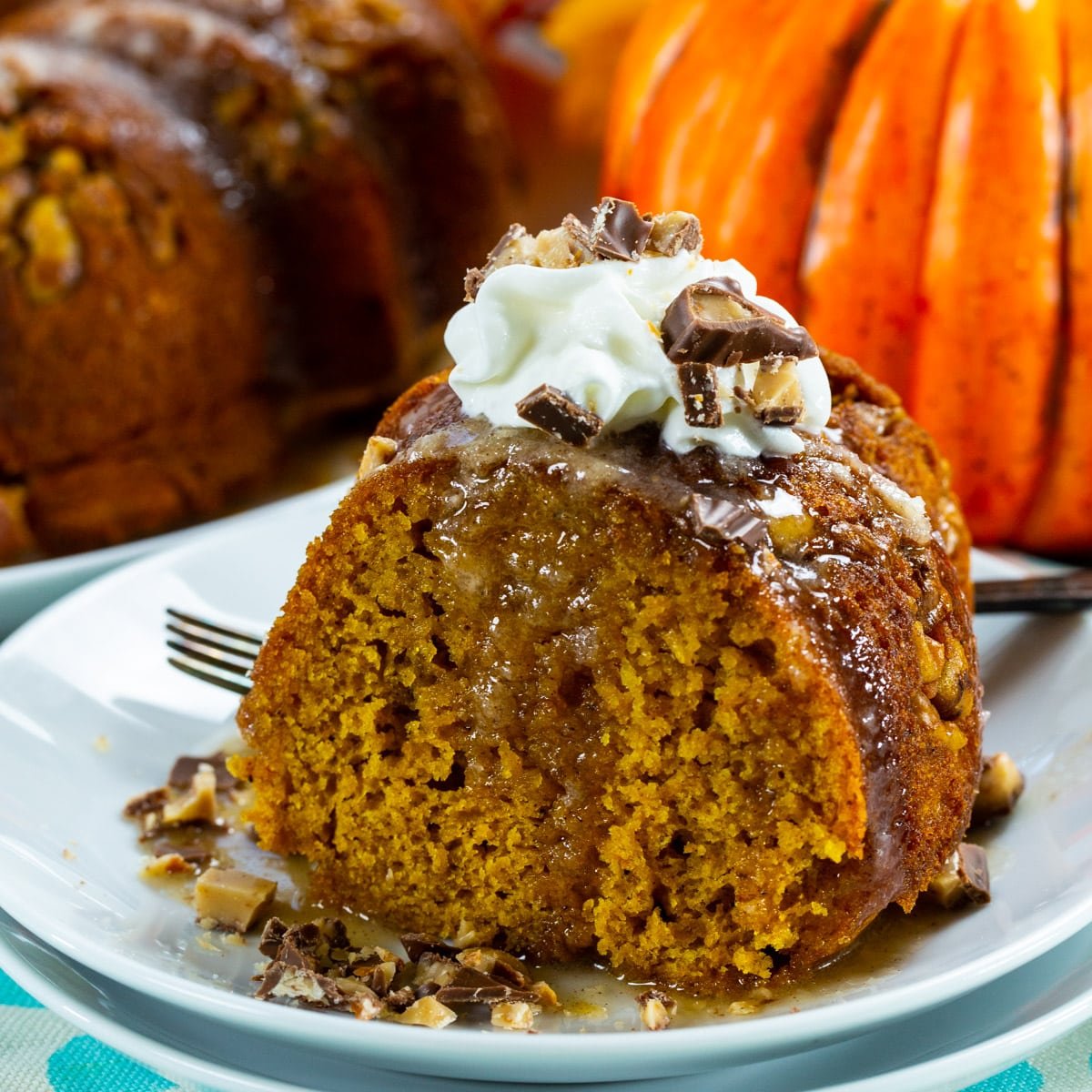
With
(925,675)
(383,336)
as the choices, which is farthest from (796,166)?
(925,675)

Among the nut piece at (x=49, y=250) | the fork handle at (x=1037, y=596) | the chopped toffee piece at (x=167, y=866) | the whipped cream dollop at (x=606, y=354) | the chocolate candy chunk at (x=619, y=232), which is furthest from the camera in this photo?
the nut piece at (x=49, y=250)

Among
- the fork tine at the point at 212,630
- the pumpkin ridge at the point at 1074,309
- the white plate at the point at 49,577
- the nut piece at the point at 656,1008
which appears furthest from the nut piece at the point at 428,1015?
the pumpkin ridge at the point at 1074,309

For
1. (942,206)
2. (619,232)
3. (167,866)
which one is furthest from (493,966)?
(942,206)

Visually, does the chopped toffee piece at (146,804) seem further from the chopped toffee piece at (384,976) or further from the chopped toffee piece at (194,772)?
the chopped toffee piece at (384,976)

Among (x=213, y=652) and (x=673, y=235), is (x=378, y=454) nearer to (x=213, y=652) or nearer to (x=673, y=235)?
(x=673, y=235)

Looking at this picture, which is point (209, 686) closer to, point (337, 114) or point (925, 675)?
point (925, 675)

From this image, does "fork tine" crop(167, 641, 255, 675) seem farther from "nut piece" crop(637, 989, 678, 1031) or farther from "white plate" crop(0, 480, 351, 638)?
"nut piece" crop(637, 989, 678, 1031)

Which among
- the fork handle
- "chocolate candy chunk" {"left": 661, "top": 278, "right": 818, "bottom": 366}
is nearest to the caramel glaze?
"chocolate candy chunk" {"left": 661, "top": 278, "right": 818, "bottom": 366}
